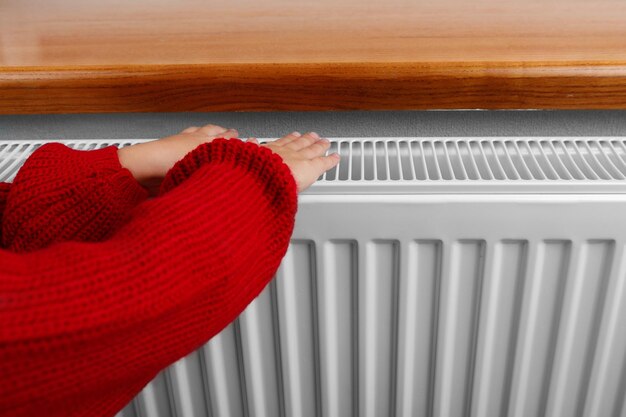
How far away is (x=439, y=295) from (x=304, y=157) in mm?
175

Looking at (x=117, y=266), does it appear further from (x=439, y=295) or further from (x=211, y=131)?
(x=439, y=295)

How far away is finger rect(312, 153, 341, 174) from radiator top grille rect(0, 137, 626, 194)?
24 mm

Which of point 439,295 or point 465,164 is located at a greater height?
point 465,164

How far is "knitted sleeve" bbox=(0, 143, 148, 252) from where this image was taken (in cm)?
37

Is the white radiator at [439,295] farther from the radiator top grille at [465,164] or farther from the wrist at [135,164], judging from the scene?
the wrist at [135,164]

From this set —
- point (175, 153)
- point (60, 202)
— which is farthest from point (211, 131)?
point (60, 202)

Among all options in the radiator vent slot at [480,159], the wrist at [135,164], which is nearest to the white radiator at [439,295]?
the radiator vent slot at [480,159]

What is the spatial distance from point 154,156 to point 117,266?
0.16 metres

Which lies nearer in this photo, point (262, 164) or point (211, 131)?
point (262, 164)

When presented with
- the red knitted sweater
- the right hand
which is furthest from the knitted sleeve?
the right hand

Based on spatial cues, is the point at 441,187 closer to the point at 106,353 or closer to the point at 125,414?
the point at 106,353

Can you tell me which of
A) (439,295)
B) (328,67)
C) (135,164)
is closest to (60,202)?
(135,164)

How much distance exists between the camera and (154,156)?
0.45 metres

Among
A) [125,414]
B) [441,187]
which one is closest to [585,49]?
[441,187]
